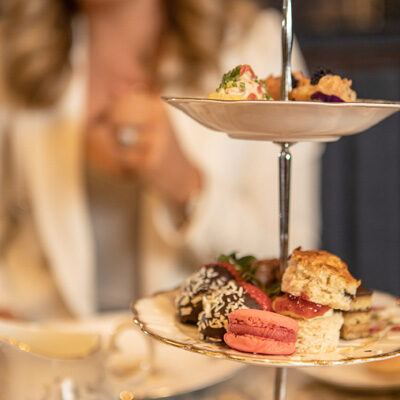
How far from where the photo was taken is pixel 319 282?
442 millimetres

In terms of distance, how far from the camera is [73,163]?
4.54 ft

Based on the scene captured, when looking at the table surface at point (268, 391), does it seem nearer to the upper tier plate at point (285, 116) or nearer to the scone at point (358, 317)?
the scone at point (358, 317)

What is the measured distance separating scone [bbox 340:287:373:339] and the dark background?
1.12 metres

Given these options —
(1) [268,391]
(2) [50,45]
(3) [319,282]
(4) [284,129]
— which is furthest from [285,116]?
(2) [50,45]

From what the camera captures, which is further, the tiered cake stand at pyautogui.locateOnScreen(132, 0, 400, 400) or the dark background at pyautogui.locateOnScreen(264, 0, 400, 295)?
the dark background at pyautogui.locateOnScreen(264, 0, 400, 295)

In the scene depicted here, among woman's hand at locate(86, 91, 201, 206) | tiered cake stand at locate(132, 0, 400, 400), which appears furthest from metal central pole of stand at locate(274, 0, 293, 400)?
woman's hand at locate(86, 91, 201, 206)

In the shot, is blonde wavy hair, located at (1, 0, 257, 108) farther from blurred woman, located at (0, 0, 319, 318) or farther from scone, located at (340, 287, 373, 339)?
scone, located at (340, 287, 373, 339)

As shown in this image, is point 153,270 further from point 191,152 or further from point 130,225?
point 191,152

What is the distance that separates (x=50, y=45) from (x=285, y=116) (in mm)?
1124

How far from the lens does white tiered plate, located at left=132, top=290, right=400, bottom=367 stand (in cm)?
41

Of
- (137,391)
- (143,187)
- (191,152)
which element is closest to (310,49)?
(191,152)

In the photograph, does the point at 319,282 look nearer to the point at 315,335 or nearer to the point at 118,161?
the point at 315,335

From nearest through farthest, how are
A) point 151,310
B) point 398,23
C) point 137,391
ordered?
point 151,310 → point 137,391 → point 398,23

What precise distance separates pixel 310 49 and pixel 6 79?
Result: 773mm
